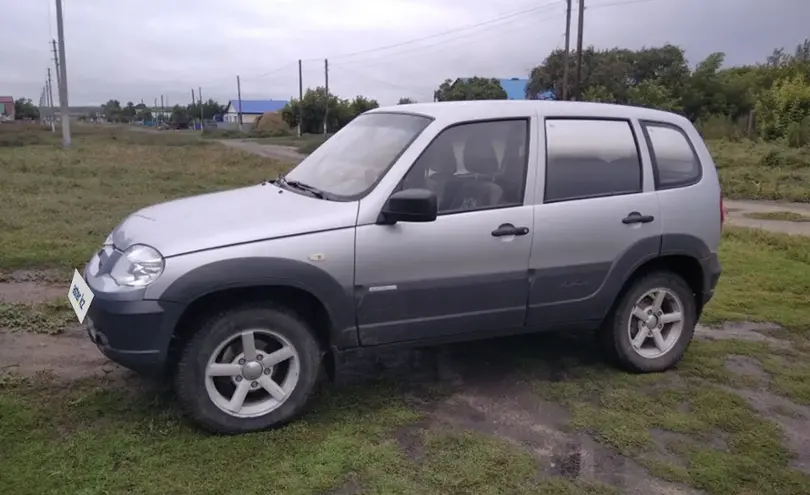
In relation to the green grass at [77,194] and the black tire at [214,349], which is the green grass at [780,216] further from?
the black tire at [214,349]

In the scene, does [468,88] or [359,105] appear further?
[359,105]

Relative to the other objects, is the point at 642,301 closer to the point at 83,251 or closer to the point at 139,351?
the point at 139,351

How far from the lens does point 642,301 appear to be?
489cm

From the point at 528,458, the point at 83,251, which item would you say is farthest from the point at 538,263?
the point at 83,251

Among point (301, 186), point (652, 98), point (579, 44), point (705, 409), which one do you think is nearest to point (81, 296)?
point (301, 186)

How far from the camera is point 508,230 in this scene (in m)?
4.15

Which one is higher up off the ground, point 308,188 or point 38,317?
point 308,188

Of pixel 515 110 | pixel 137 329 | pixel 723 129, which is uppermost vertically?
pixel 723 129

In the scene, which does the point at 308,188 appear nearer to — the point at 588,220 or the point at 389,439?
the point at 389,439

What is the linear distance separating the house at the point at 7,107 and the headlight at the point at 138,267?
110 m

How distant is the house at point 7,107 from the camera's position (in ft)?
330

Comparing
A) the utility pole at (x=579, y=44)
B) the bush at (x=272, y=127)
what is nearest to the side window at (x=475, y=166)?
the utility pole at (x=579, y=44)

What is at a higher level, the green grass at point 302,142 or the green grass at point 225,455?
the green grass at point 302,142

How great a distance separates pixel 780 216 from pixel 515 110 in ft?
34.5
